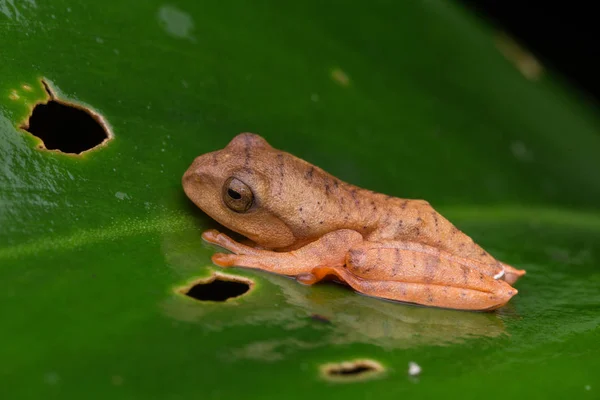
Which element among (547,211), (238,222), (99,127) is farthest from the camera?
(547,211)

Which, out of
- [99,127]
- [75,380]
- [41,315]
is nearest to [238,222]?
[99,127]

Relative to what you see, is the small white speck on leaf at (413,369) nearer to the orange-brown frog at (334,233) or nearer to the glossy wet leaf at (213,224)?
the glossy wet leaf at (213,224)

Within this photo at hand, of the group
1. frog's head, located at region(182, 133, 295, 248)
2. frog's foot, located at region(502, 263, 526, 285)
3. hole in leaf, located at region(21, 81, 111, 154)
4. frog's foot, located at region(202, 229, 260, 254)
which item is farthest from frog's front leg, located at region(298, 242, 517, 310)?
hole in leaf, located at region(21, 81, 111, 154)

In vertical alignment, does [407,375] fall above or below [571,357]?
below

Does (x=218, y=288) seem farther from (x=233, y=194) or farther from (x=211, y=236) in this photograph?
(x=233, y=194)

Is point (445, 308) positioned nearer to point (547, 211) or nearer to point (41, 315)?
point (41, 315)

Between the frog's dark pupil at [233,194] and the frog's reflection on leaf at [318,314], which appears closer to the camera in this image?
the frog's reflection on leaf at [318,314]

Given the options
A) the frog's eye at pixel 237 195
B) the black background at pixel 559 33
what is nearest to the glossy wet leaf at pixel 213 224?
the frog's eye at pixel 237 195
